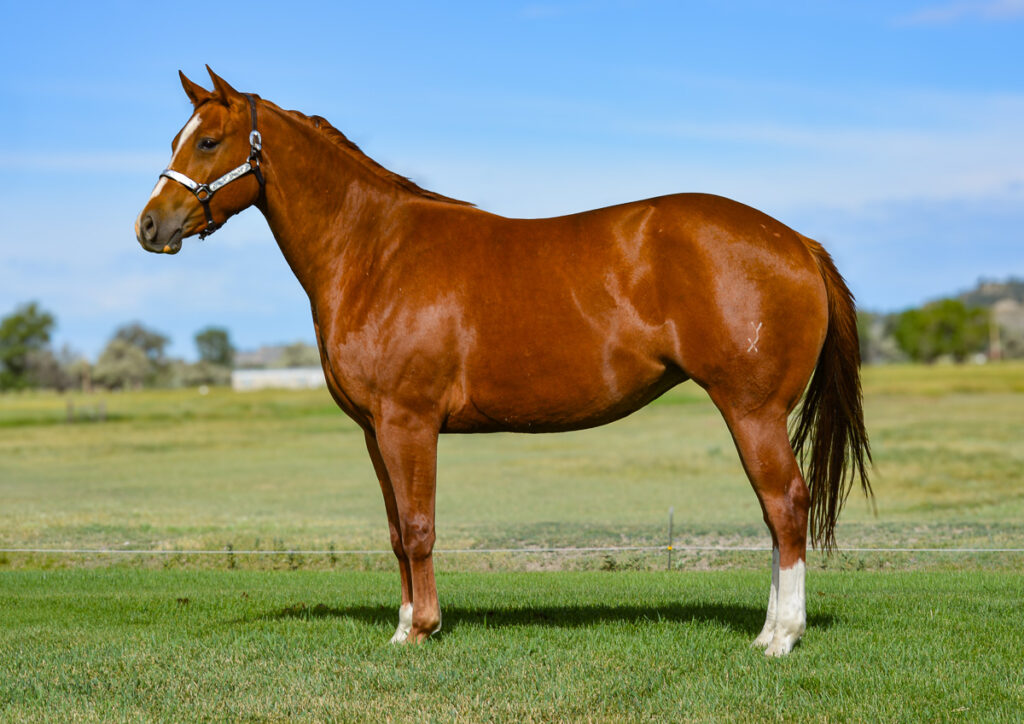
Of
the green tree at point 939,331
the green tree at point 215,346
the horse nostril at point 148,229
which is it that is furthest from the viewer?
the green tree at point 215,346

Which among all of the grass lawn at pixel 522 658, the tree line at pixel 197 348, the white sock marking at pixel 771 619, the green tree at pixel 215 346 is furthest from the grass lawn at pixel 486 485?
the green tree at pixel 215 346

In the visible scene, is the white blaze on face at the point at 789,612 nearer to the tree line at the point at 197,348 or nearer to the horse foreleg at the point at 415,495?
A: the horse foreleg at the point at 415,495

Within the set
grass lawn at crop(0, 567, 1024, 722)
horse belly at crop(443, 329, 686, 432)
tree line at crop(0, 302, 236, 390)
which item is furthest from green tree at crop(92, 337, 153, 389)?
horse belly at crop(443, 329, 686, 432)

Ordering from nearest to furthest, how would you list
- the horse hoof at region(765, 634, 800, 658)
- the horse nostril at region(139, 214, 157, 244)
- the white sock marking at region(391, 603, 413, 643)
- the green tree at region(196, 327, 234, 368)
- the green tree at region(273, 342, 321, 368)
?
the horse hoof at region(765, 634, 800, 658) < the horse nostril at region(139, 214, 157, 244) < the white sock marking at region(391, 603, 413, 643) < the green tree at region(273, 342, 321, 368) < the green tree at region(196, 327, 234, 368)

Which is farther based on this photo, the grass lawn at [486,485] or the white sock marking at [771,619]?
the grass lawn at [486,485]

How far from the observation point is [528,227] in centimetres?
674

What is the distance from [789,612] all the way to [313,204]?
13.0ft

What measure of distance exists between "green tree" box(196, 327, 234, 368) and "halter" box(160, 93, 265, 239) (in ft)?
566

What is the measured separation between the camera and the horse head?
6449mm

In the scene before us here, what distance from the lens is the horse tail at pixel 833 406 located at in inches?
265

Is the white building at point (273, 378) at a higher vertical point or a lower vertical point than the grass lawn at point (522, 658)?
higher

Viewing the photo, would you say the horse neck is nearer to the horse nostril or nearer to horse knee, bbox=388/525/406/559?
the horse nostril

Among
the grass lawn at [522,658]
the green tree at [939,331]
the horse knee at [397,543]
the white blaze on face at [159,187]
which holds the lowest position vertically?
the grass lawn at [522,658]

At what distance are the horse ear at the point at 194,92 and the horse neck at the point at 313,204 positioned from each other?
38 centimetres
